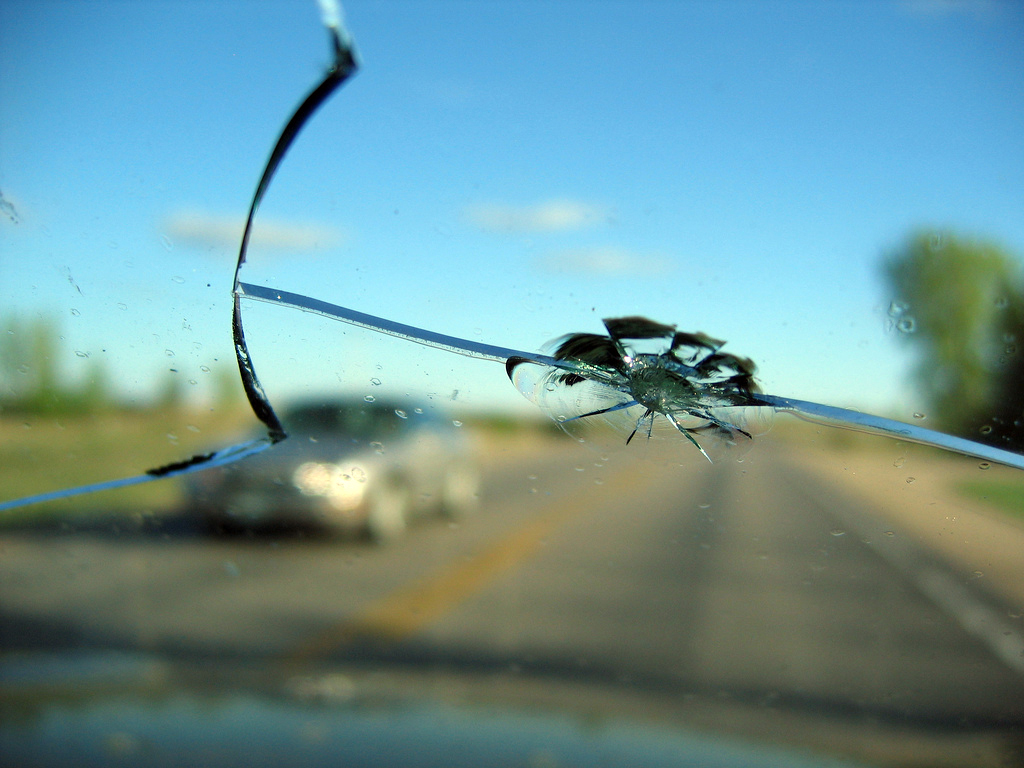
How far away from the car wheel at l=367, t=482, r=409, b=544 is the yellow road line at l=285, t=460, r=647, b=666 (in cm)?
28

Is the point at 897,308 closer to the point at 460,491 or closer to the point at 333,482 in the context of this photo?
the point at 460,491

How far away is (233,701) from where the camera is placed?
143 inches

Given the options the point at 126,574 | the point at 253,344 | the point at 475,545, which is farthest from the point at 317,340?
the point at 126,574

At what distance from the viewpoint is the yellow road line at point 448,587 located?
9.98 feet

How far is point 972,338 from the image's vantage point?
2523 millimetres

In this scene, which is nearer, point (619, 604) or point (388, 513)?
point (388, 513)

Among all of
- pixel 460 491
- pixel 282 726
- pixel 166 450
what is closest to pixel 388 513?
pixel 460 491

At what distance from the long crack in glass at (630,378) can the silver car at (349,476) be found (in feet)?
0.53

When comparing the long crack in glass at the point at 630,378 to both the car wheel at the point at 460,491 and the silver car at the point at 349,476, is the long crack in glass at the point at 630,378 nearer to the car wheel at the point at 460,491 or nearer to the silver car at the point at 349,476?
the silver car at the point at 349,476

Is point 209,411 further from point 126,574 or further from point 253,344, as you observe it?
point 126,574

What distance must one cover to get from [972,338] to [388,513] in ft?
6.55

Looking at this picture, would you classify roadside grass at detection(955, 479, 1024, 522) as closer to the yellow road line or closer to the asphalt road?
the asphalt road

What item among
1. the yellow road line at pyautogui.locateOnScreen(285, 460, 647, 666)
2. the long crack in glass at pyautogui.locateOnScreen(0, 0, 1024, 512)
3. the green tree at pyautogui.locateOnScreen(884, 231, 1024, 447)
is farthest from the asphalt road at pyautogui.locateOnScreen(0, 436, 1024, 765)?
the green tree at pyautogui.locateOnScreen(884, 231, 1024, 447)

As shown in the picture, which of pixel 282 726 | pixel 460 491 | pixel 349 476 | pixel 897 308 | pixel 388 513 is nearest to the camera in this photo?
pixel 897 308
